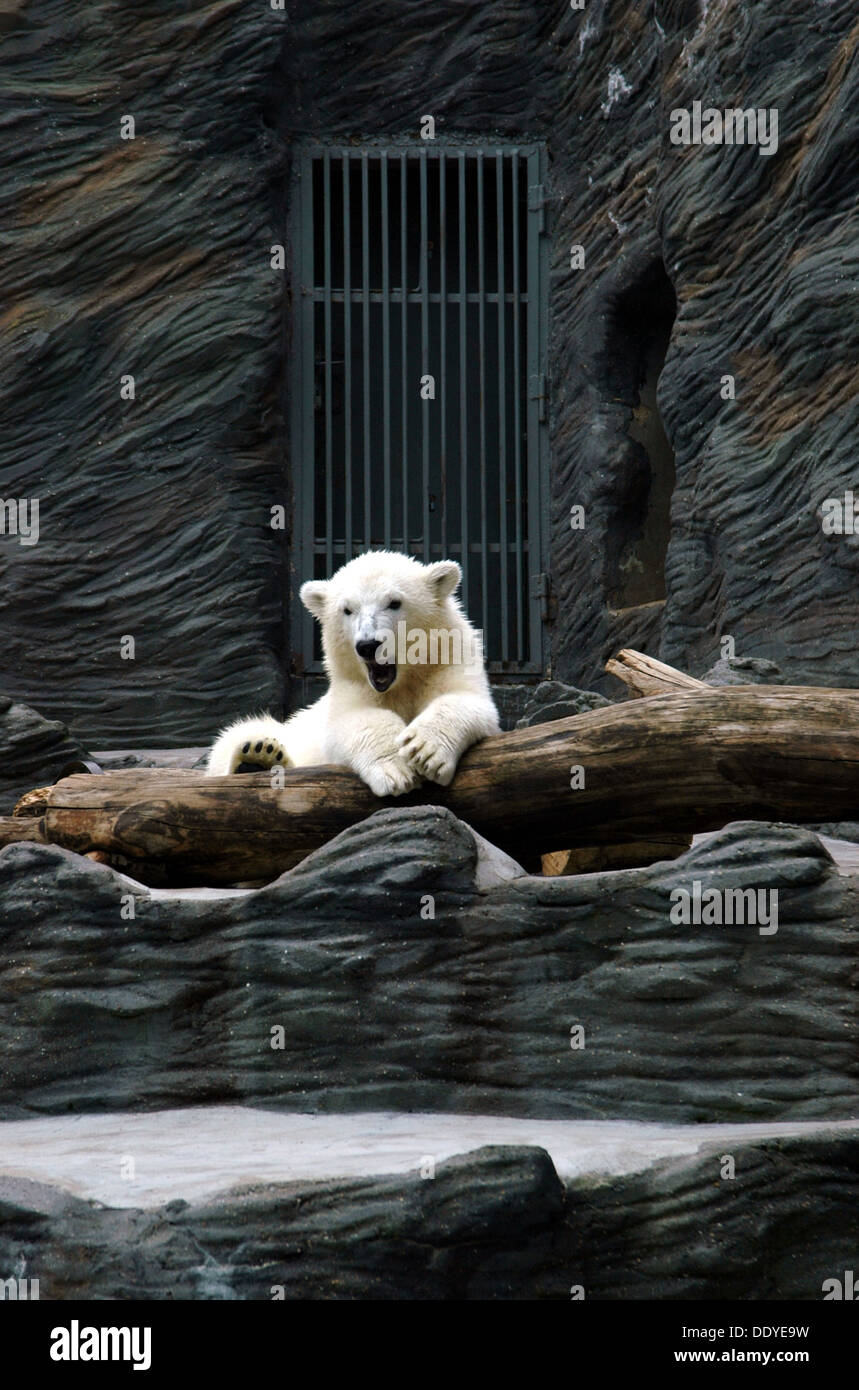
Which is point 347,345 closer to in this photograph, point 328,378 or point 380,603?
point 328,378

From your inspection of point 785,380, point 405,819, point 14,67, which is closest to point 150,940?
point 405,819

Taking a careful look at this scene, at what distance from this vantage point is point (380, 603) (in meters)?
4.79

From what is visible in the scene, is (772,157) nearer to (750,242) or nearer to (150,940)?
(750,242)

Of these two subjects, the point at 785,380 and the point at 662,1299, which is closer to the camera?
the point at 662,1299

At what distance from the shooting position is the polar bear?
14.6ft

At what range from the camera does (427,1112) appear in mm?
3727

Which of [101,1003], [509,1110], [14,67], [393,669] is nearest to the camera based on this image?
[509,1110]

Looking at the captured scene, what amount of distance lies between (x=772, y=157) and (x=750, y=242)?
43cm

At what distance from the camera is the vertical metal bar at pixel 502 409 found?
9430 mm

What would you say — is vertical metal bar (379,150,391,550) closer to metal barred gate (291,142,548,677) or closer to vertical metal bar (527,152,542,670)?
metal barred gate (291,142,548,677)

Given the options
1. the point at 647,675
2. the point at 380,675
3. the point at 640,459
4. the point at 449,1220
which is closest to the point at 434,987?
the point at 449,1220

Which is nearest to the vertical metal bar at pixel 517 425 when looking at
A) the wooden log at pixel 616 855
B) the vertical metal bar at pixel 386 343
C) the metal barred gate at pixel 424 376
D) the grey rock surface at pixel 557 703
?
the metal barred gate at pixel 424 376

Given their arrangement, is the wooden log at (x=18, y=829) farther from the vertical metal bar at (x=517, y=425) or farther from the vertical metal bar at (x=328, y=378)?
the vertical metal bar at (x=517, y=425)

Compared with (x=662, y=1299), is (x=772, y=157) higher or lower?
higher
